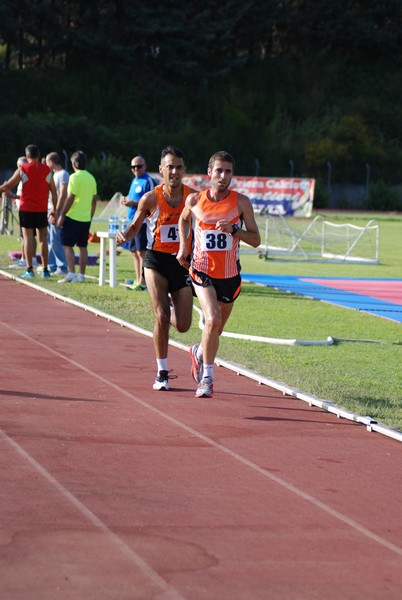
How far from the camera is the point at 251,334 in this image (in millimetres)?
13242

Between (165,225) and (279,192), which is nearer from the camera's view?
(165,225)

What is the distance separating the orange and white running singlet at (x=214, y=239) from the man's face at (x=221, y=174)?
0.40ft

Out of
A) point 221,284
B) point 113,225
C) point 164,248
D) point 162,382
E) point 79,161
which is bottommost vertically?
point 162,382

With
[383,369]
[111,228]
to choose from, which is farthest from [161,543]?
[111,228]

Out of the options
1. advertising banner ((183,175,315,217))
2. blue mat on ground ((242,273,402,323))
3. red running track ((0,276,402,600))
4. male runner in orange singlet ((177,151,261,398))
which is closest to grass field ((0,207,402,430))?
blue mat on ground ((242,273,402,323))

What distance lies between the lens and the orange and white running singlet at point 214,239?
919 cm

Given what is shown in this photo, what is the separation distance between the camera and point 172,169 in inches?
377

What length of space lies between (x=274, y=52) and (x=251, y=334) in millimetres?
71398

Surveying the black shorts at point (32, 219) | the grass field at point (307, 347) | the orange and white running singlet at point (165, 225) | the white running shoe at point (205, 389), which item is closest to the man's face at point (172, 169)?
the orange and white running singlet at point (165, 225)

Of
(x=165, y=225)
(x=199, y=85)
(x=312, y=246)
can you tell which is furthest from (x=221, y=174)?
(x=199, y=85)

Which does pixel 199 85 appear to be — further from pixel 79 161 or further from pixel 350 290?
pixel 79 161

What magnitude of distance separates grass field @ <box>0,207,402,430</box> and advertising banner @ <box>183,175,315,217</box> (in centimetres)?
A: 1771

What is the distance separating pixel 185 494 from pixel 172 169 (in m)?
3.88

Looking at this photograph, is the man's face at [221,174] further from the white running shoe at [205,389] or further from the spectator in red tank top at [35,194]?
the spectator in red tank top at [35,194]
